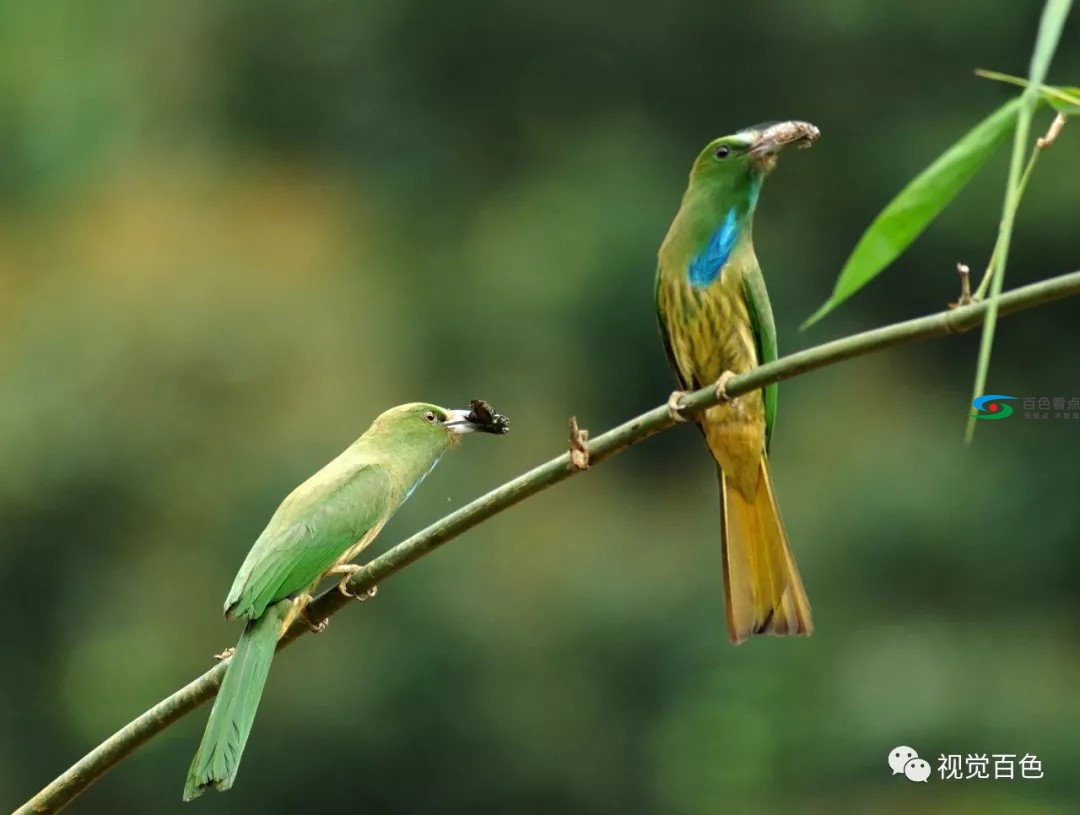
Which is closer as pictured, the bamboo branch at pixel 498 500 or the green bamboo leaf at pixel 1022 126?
the green bamboo leaf at pixel 1022 126

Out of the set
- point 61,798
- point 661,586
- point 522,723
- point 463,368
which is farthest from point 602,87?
point 61,798

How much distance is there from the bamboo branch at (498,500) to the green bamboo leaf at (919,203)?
2.9 inches

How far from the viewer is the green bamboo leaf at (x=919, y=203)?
1.08m

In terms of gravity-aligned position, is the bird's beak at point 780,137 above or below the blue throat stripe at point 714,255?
below


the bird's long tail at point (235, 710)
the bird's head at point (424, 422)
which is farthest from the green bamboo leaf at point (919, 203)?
the bird's head at point (424, 422)

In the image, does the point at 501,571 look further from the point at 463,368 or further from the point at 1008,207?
the point at 1008,207

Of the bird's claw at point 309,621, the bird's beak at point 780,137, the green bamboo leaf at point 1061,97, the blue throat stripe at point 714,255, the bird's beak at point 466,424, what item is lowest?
the bird's claw at point 309,621

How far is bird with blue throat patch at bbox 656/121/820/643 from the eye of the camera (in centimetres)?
210

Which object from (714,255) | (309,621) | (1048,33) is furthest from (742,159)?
(1048,33)

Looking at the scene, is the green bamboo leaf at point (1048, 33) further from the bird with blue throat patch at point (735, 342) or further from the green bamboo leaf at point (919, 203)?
the bird with blue throat patch at point (735, 342)

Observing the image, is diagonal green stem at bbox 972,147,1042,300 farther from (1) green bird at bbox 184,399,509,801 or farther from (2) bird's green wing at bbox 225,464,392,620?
(2) bird's green wing at bbox 225,464,392,620

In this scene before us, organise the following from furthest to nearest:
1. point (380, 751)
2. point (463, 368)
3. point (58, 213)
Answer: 1. point (58, 213)
2. point (463, 368)
3. point (380, 751)

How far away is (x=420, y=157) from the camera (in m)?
18.2

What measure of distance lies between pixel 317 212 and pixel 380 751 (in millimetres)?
7151
